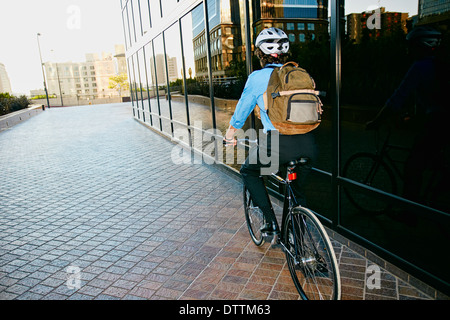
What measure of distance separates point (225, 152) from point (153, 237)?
3677mm

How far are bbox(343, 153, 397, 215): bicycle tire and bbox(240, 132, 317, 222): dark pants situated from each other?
0.89 metres

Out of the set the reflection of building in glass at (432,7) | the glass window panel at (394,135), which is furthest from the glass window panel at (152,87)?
the reflection of building in glass at (432,7)

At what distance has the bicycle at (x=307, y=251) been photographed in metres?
2.44

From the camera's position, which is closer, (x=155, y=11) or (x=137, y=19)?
(x=155, y=11)

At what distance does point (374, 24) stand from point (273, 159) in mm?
1704

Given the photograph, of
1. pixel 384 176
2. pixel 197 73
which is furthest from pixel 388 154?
pixel 197 73

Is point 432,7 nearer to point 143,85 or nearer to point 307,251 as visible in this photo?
point 307,251

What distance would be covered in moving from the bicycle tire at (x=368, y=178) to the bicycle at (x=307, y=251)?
106 cm

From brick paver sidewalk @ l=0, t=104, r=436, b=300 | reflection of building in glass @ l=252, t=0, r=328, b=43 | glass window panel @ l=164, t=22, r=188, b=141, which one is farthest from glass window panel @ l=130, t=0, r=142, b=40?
reflection of building in glass @ l=252, t=0, r=328, b=43

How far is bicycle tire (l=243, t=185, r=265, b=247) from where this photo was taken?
375cm

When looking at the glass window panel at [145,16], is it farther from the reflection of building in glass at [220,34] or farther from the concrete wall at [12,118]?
the concrete wall at [12,118]

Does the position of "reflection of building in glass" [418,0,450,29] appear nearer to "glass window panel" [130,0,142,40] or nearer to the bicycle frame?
the bicycle frame

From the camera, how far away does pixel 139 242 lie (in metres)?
4.27

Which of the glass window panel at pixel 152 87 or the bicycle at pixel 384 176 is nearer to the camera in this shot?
the bicycle at pixel 384 176
